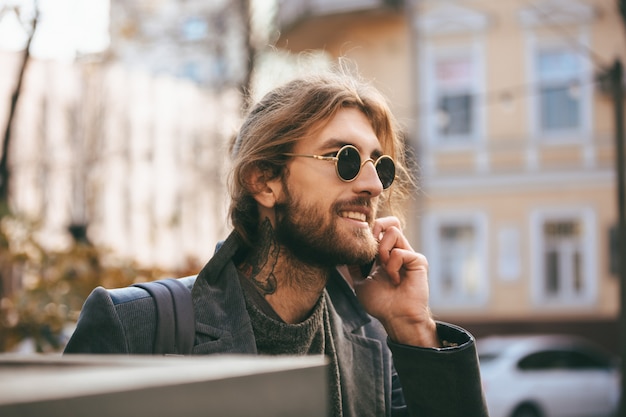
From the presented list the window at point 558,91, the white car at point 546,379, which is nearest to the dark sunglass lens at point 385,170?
the white car at point 546,379

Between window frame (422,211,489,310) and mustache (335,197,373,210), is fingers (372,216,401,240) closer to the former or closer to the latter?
mustache (335,197,373,210)

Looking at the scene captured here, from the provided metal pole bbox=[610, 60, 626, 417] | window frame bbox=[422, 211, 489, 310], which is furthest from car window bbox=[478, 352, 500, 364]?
window frame bbox=[422, 211, 489, 310]

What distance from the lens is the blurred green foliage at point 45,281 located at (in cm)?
598

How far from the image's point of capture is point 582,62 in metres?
21.0

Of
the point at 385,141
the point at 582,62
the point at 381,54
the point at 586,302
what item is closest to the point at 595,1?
the point at 582,62

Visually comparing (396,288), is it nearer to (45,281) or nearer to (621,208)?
(45,281)

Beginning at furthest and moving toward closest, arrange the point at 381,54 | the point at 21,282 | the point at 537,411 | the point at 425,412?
the point at 381,54, the point at 537,411, the point at 21,282, the point at 425,412

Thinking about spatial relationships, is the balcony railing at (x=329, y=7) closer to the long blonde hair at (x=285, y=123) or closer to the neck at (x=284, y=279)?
the long blonde hair at (x=285, y=123)

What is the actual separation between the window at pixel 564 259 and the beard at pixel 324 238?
1854cm

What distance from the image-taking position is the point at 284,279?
104 inches

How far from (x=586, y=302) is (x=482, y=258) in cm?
243

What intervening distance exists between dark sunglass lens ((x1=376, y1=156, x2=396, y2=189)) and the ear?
302mm

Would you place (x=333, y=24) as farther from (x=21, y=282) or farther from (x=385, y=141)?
(x=385, y=141)

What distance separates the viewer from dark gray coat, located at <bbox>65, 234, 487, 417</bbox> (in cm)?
215
